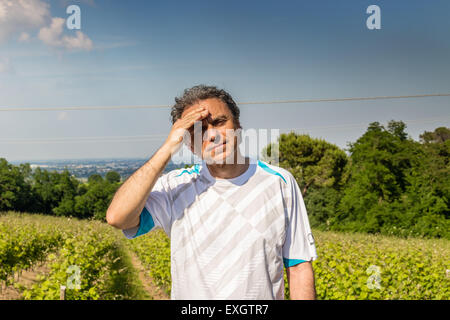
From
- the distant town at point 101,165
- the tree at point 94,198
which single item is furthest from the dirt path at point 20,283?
the tree at point 94,198

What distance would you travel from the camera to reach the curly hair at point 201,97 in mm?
1354

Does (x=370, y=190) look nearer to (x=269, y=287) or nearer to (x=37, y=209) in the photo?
(x=269, y=287)

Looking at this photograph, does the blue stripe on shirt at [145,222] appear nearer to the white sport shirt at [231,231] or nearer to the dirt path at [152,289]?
the white sport shirt at [231,231]

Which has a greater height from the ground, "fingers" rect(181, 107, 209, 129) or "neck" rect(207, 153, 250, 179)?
"fingers" rect(181, 107, 209, 129)

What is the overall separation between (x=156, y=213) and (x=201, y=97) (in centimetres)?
45

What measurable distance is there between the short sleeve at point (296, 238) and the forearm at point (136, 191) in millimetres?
452

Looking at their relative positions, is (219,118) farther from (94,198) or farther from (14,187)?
(14,187)

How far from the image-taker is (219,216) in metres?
1.21

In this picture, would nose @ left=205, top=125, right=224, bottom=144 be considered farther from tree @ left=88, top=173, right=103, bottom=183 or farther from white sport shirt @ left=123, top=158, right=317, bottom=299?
tree @ left=88, top=173, right=103, bottom=183

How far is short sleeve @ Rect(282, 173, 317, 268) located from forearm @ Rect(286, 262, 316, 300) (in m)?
0.03

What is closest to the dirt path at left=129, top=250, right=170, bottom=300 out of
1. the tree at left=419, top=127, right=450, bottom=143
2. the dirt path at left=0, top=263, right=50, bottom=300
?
the dirt path at left=0, top=263, right=50, bottom=300

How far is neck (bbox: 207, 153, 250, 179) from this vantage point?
1.29 metres

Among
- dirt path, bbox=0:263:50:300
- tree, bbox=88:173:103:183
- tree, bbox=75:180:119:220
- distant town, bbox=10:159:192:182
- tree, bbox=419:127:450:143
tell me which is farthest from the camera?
tree, bbox=88:173:103:183

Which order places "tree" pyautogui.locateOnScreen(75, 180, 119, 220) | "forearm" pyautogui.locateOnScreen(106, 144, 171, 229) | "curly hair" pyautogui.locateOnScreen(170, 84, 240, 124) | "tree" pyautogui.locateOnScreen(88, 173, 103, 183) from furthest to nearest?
"tree" pyautogui.locateOnScreen(88, 173, 103, 183) → "tree" pyautogui.locateOnScreen(75, 180, 119, 220) → "curly hair" pyautogui.locateOnScreen(170, 84, 240, 124) → "forearm" pyautogui.locateOnScreen(106, 144, 171, 229)
